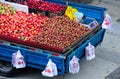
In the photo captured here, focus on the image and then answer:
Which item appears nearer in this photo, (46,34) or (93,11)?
(46,34)

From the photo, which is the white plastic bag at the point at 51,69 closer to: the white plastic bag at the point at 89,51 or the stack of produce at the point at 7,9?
the white plastic bag at the point at 89,51

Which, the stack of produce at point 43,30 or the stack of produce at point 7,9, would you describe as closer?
the stack of produce at point 43,30

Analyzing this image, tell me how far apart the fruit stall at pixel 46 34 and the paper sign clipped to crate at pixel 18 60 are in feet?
0.23

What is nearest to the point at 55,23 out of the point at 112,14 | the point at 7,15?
the point at 7,15

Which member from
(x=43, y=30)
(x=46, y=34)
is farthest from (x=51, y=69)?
(x=43, y=30)

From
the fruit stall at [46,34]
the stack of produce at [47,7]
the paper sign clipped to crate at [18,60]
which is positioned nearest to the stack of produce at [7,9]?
the fruit stall at [46,34]

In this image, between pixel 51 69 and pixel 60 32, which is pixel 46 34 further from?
pixel 51 69

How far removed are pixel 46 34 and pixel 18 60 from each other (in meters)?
0.82

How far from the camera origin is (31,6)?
8781 mm

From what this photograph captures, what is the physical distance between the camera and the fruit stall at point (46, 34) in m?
6.70

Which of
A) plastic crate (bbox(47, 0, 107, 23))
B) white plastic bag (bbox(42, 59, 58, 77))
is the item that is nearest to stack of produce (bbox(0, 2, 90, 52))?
white plastic bag (bbox(42, 59, 58, 77))

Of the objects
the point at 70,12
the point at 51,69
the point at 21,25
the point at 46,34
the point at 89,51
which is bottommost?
the point at 51,69

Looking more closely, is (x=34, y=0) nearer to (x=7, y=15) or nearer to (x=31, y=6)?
(x=31, y=6)

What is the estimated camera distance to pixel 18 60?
6809 mm
